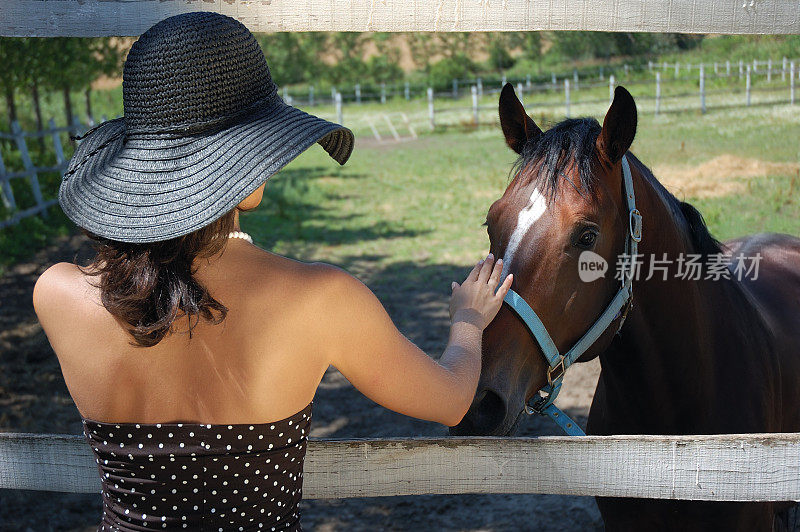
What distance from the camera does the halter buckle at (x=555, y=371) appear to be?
5.79ft

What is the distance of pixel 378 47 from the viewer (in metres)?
24.7

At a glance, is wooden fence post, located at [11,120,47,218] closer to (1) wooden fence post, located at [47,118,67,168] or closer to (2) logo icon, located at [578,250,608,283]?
(1) wooden fence post, located at [47,118,67,168]

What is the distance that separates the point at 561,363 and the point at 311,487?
70cm

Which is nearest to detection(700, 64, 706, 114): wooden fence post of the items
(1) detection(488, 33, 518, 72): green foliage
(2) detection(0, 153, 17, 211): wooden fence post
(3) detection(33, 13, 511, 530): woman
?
(1) detection(488, 33, 518, 72): green foliage

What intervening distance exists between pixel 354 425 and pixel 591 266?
3.24 metres

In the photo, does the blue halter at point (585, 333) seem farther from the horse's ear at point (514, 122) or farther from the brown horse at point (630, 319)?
the horse's ear at point (514, 122)

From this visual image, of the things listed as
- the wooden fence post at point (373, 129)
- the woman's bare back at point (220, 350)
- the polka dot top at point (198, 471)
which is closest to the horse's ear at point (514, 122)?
the woman's bare back at point (220, 350)

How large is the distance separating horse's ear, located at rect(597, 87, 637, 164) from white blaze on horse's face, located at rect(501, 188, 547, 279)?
0.74 ft

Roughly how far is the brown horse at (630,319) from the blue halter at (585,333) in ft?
0.07

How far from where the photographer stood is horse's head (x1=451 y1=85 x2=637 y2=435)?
1.69 m

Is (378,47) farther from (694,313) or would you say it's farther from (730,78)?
(694,313)

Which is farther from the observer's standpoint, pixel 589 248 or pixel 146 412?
pixel 589 248

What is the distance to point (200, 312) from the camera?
3.84 ft

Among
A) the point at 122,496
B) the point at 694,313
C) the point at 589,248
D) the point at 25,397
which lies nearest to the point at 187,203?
the point at 122,496
